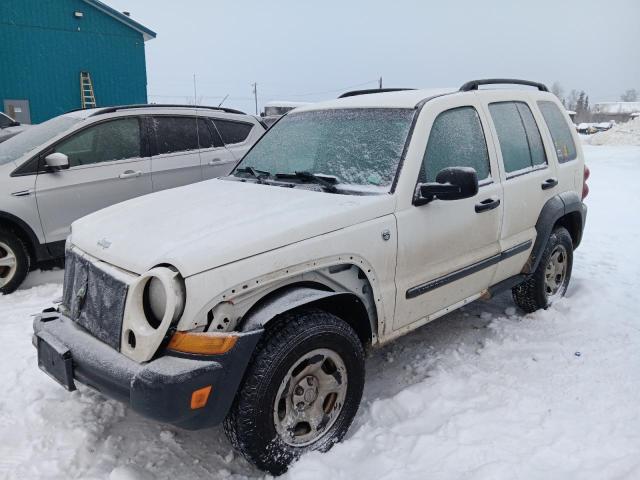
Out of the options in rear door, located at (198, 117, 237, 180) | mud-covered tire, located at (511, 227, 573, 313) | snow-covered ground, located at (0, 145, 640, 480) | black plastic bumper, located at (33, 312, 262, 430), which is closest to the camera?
black plastic bumper, located at (33, 312, 262, 430)

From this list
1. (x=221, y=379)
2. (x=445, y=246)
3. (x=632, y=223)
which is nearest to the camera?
(x=221, y=379)

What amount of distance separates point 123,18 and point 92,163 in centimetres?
→ 1567

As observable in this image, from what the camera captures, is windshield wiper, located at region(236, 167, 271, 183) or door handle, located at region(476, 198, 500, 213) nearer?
door handle, located at region(476, 198, 500, 213)

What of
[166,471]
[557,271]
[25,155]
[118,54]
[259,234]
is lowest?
[166,471]

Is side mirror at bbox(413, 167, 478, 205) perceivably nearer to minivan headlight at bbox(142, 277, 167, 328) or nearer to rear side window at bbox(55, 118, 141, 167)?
minivan headlight at bbox(142, 277, 167, 328)

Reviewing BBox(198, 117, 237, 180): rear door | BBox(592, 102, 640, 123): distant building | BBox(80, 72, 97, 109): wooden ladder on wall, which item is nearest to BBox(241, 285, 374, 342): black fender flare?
BBox(198, 117, 237, 180): rear door

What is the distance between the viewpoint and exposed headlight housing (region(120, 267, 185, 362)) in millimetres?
2262

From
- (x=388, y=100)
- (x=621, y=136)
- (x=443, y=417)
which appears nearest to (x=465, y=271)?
(x=443, y=417)

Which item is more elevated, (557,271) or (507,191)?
(507,191)

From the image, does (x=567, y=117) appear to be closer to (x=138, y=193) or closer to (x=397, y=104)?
(x=397, y=104)

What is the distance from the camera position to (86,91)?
1861 centimetres

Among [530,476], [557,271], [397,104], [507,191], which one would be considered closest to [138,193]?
[397,104]

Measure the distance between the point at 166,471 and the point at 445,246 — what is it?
81.3 inches

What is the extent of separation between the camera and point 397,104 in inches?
138
